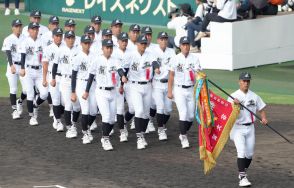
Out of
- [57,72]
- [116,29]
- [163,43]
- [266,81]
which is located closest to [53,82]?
[57,72]

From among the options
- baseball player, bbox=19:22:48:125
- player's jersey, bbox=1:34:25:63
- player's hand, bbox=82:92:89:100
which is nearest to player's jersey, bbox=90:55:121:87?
player's hand, bbox=82:92:89:100

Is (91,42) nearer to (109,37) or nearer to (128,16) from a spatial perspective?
(109,37)

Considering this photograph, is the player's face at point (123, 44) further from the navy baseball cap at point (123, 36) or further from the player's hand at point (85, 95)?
the player's hand at point (85, 95)

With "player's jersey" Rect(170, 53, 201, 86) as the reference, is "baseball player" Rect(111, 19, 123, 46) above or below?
above

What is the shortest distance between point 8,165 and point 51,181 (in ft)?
5.40

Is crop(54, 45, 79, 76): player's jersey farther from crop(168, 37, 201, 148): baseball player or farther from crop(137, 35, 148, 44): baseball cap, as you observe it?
crop(168, 37, 201, 148): baseball player

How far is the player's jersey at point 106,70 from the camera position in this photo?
2128 cm

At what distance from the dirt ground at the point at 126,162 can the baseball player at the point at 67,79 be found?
37cm

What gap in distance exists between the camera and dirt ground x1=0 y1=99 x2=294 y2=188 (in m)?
18.7

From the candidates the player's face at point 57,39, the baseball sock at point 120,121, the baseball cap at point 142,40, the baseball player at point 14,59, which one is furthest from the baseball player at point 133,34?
the baseball player at point 14,59

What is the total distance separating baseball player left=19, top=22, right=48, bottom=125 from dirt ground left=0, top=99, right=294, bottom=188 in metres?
0.65

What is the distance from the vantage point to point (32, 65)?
24.0m

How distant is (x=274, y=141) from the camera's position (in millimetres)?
22031

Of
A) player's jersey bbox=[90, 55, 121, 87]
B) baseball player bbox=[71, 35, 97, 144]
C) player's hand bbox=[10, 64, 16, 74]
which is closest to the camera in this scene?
player's jersey bbox=[90, 55, 121, 87]
